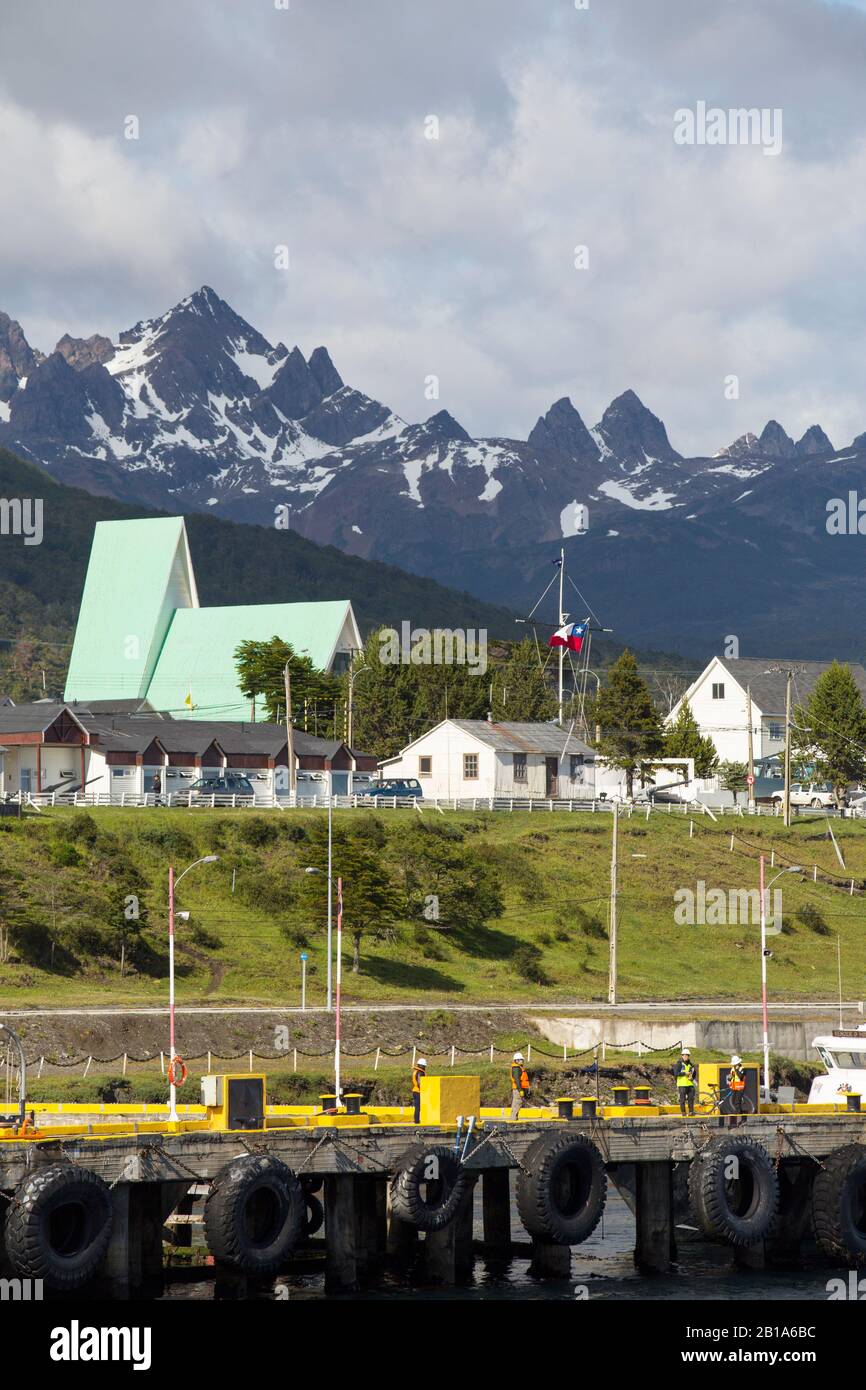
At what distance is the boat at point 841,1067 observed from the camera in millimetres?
54125

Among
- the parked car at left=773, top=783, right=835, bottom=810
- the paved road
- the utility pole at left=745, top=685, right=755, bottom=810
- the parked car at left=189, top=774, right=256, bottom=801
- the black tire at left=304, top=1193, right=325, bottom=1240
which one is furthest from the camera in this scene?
the parked car at left=773, top=783, right=835, bottom=810

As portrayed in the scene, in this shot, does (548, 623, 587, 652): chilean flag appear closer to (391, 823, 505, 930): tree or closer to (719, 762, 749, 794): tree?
(719, 762, 749, 794): tree

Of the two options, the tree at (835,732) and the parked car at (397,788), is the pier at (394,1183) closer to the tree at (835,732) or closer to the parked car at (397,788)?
the parked car at (397,788)

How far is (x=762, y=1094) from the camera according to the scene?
53.7 metres

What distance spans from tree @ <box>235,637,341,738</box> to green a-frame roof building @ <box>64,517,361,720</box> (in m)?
7.86

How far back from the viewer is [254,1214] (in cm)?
4106

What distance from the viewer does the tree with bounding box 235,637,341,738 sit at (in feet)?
440

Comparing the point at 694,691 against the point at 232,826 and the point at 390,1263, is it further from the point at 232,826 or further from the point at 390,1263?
the point at 390,1263

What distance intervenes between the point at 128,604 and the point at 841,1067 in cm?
11883

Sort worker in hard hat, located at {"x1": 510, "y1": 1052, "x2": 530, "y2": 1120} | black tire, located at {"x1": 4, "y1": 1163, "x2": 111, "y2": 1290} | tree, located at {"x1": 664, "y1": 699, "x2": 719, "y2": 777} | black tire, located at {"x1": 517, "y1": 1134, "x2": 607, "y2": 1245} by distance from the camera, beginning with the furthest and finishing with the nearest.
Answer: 1. tree, located at {"x1": 664, "y1": 699, "x2": 719, "y2": 777}
2. worker in hard hat, located at {"x1": 510, "y1": 1052, "x2": 530, "y2": 1120}
3. black tire, located at {"x1": 517, "y1": 1134, "x2": 607, "y2": 1245}
4. black tire, located at {"x1": 4, "y1": 1163, "x2": 111, "y2": 1290}

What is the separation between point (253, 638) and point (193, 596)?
507 inches

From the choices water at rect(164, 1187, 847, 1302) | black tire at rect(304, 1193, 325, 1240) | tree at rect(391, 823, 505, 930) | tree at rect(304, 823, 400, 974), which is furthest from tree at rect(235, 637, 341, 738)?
water at rect(164, 1187, 847, 1302)

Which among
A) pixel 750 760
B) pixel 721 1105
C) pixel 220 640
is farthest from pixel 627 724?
pixel 721 1105
